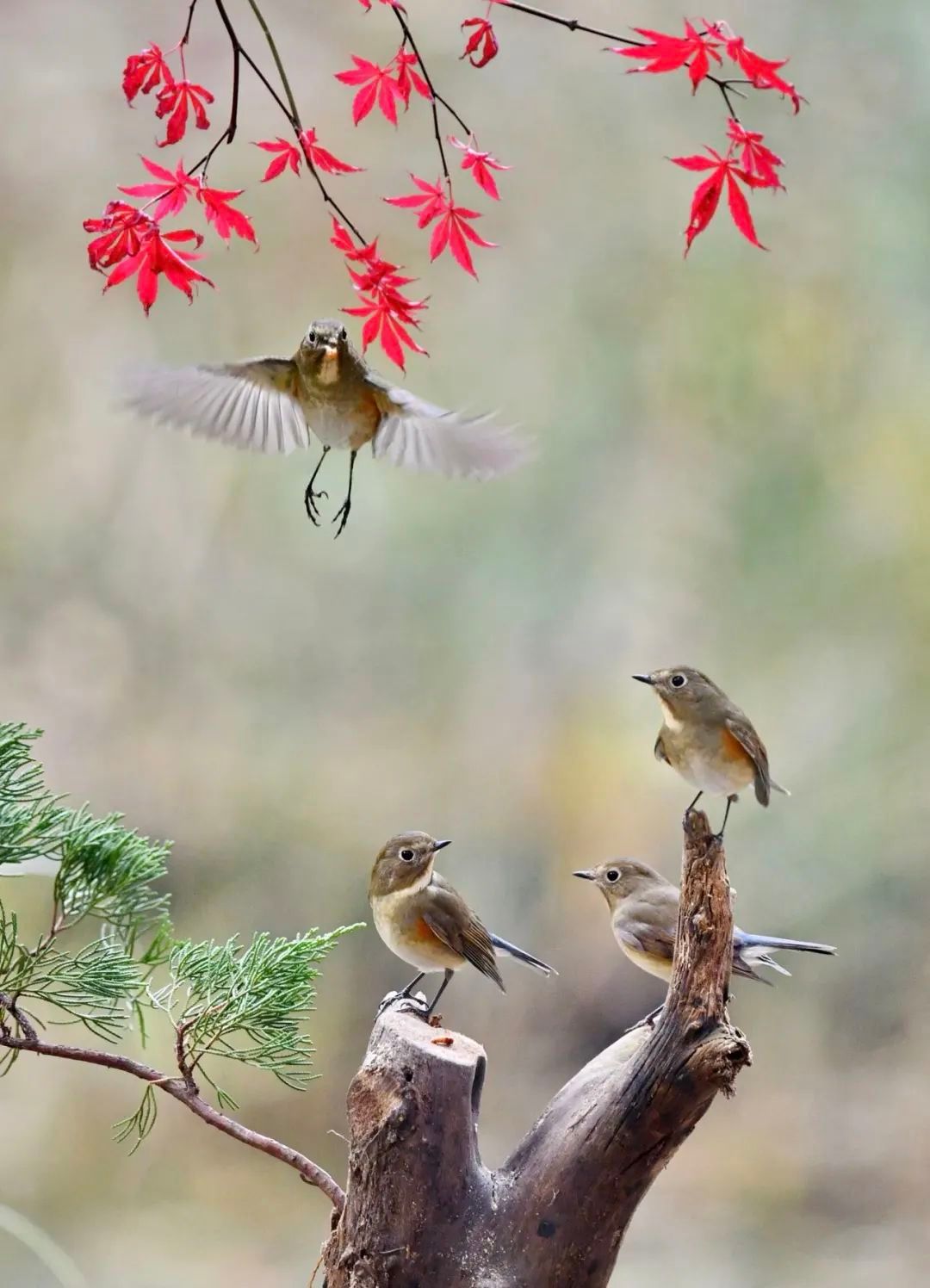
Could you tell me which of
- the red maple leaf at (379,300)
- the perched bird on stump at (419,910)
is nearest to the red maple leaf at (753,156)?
the red maple leaf at (379,300)

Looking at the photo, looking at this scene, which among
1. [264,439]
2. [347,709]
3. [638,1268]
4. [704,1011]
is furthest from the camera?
[347,709]

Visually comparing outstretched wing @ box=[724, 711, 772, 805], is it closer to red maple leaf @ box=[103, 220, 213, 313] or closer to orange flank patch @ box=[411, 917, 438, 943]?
orange flank patch @ box=[411, 917, 438, 943]

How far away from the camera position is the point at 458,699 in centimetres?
231

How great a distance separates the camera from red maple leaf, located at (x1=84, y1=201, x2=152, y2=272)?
107 cm

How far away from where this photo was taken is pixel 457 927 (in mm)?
1354

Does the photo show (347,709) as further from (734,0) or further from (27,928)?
(734,0)

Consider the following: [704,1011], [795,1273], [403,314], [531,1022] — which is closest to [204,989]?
[704,1011]

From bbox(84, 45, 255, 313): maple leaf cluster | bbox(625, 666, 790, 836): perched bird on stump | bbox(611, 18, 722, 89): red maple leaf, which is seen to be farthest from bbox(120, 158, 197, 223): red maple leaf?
bbox(625, 666, 790, 836): perched bird on stump

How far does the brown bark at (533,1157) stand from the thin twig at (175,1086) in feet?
0.26

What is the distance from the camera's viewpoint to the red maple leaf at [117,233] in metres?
1.07

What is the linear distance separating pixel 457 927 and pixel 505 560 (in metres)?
1.04

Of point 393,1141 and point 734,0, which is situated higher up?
point 734,0

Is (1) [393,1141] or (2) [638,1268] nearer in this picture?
(1) [393,1141]

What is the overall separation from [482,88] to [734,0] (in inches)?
17.6
